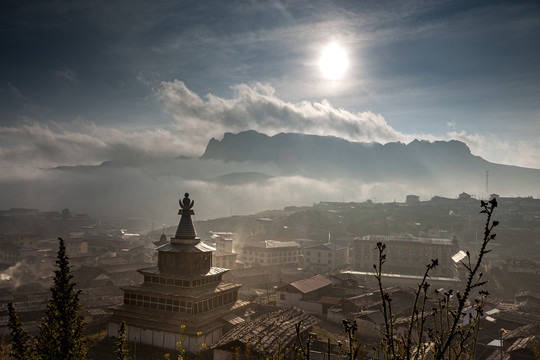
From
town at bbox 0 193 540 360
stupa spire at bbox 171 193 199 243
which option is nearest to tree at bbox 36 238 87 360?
town at bbox 0 193 540 360

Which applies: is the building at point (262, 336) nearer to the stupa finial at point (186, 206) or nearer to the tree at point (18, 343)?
the stupa finial at point (186, 206)

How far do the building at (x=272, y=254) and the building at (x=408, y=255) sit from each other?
44.2ft

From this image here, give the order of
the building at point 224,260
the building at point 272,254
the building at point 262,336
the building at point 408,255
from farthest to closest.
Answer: the building at point 272,254, the building at point 224,260, the building at point 408,255, the building at point 262,336

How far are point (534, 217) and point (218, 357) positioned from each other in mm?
128498

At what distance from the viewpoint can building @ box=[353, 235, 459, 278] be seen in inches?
2840

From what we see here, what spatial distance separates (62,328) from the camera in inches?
316

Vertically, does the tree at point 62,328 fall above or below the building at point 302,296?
above

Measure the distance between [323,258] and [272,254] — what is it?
10739 millimetres

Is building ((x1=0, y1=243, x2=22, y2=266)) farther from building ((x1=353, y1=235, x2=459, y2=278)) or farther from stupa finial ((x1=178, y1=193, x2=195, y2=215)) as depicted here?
building ((x1=353, y1=235, x2=459, y2=278))

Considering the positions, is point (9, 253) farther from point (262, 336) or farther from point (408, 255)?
point (408, 255)

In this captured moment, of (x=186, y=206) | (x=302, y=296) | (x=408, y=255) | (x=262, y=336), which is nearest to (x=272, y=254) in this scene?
(x=408, y=255)

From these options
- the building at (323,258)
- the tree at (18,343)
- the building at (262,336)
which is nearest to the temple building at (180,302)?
the building at (262,336)

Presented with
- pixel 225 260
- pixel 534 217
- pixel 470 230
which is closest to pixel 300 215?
pixel 470 230

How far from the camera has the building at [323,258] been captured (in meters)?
76.7
